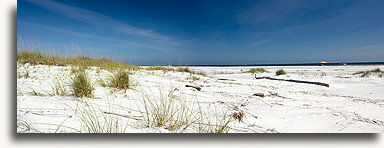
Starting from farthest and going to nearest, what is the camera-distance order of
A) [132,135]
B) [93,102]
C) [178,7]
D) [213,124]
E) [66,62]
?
[66,62], [178,7], [93,102], [213,124], [132,135]

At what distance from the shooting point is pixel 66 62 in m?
3.79

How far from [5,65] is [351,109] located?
365cm

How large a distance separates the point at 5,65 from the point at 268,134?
2.59m

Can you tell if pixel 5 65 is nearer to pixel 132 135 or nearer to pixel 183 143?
pixel 132 135

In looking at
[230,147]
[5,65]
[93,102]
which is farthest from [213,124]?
[5,65]

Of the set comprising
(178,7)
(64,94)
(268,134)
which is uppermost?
(178,7)

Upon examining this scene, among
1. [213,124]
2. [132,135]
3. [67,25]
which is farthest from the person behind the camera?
[67,25]

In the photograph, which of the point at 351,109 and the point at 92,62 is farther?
the point at 92,62

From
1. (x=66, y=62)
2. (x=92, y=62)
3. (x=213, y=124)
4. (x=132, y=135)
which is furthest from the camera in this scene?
(x=92, y=62)

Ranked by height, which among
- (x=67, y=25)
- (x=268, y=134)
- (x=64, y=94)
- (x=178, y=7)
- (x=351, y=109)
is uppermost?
(x=178, y=7)

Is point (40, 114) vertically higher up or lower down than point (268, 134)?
higher up

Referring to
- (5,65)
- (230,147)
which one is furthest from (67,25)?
(230,147)
